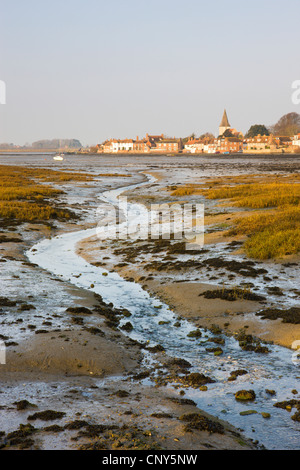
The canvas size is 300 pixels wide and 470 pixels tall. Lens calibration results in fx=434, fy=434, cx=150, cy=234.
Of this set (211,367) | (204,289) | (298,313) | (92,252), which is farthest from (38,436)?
(92,252)

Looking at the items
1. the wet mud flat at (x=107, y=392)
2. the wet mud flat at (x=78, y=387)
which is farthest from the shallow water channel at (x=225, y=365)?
the wet mud flat at (x=78, y=387)

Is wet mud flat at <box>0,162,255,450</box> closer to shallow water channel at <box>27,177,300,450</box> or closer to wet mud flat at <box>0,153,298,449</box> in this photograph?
wet mud flat at <box>0,153,298,449</box>

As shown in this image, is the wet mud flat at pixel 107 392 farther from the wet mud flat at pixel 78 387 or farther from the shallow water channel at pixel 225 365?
the shallow water channel at pixel 225 365

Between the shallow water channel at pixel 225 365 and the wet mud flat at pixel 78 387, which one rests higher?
the wet mud flat at pixel 78 387

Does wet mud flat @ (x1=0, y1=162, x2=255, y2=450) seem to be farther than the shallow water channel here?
No

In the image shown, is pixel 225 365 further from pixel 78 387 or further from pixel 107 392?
pixel 78 387

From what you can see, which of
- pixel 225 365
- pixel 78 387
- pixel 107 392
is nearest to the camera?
pixel 107 392

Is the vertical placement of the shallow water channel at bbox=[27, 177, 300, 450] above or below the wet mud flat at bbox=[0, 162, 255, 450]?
below

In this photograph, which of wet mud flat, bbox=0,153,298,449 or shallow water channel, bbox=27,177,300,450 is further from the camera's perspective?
shallow water channel, bbox=27,177,300,450

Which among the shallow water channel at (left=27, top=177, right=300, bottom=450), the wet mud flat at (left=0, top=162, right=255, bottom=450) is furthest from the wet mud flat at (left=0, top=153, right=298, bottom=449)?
the shallow water channel at (left=27, top=177, right=300, bottom=450)

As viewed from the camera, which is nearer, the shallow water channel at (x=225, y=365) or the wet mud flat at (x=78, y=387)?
the wet mud flat at (x=78, y=387)

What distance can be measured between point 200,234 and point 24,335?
13.1 m

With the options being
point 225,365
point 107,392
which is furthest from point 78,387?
point 225,365

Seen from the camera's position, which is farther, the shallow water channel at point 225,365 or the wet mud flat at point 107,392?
the shallow water channel at point 225,365
